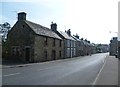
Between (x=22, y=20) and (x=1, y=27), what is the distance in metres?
43.2

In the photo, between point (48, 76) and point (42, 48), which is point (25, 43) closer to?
point (42, 48)

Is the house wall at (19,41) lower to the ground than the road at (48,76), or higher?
higher

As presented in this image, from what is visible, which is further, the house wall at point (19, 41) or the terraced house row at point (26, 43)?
the house wall at point (19, 41)

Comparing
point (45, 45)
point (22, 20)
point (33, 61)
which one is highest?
point (22, 20)

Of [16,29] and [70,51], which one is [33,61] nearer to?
[16,29]

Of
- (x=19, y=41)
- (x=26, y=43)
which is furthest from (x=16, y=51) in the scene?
(x=26, y=43)

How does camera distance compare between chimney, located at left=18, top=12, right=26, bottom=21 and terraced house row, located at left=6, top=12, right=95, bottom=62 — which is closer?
terraced house row, located at left=6, top=12, right=95, bottom=62

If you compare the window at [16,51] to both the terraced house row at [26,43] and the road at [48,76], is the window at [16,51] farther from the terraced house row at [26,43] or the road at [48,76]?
the road at [48,76]

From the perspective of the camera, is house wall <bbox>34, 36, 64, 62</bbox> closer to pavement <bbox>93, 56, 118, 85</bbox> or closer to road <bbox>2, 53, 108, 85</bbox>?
road <bbox>2, 53, 108, 85</bbox>

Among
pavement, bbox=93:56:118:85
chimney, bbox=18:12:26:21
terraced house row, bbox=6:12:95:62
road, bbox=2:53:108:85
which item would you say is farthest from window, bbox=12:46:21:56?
pavement, bbox=93:56:118:85

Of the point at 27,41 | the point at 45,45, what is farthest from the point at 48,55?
Answer: the point at 27,41

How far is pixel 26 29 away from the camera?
150 feet

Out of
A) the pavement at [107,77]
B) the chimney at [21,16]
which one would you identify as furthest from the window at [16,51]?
the pavement at [107,77]

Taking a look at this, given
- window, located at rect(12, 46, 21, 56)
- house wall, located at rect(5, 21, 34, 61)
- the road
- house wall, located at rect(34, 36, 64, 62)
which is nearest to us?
the road
